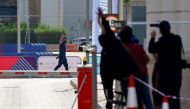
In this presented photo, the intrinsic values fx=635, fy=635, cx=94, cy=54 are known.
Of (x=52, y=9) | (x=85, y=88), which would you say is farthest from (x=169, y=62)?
(x=52, y=9)

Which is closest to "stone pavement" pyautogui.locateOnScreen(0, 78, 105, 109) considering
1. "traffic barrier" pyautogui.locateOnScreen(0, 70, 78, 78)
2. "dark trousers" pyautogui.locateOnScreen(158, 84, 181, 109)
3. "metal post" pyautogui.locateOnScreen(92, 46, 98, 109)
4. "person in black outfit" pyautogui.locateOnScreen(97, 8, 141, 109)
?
"traffic barrier" pyautogui.locateOnScreen(0, 70, 78, 78)

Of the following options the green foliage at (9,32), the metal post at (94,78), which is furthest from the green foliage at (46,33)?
the metal post at (94,78)

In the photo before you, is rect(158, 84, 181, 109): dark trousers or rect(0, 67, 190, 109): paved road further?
rect(0, 67, 190, 109): paved road

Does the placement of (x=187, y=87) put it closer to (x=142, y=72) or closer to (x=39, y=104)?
(x=142, y=72)

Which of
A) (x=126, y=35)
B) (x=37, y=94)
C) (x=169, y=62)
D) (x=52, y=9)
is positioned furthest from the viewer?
(x=52, y=9)

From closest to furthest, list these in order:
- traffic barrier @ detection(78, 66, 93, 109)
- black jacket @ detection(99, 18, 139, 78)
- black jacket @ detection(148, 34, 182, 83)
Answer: black jacket @ detection(148, 34, 182, 83), black jacket @ detection(99, 18, 139, 78), traffic barrier @ detection(78, 66, 93, 109)

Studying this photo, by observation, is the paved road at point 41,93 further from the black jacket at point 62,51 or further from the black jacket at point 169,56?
the black jacket at point 169,56

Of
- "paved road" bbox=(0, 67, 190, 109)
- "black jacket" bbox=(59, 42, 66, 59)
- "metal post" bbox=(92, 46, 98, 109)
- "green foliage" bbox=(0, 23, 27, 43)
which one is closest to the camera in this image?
"metal post" bbox=(92, 46, 98, 109)

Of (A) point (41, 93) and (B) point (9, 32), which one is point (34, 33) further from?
(A) point (41, 93)

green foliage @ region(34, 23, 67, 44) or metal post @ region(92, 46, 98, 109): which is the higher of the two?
metal post @ region(92, 46, 98, 109)

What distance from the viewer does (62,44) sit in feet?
97.7

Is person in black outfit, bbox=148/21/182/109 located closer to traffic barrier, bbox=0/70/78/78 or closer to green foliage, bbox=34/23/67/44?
traffic barrier, bbox=0/70/78/78

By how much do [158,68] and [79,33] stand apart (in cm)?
6354

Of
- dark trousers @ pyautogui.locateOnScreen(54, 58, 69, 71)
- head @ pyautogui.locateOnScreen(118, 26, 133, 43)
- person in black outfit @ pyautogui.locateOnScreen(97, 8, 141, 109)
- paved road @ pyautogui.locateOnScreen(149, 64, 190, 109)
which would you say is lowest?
dark trousers @ pyautogui.locateOnScreen(54, 58, 69, 71)
